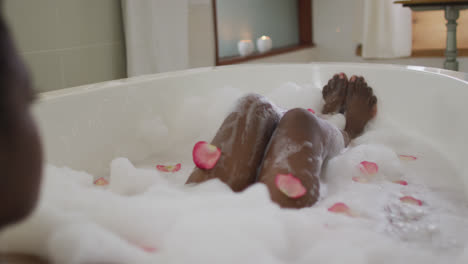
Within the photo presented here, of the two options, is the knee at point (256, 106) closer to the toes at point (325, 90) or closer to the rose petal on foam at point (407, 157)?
the rose petal on foam at point (407, 157)

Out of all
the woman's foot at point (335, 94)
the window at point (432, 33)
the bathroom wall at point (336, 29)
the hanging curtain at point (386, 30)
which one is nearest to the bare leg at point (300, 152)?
the woman's foot at point (335, 94)

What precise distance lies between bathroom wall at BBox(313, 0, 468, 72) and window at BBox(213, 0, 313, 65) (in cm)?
9

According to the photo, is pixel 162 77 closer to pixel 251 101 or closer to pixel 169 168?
pixel 169 168

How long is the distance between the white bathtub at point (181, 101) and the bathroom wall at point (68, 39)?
17.4 inches

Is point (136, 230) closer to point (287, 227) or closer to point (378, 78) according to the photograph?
point (287, 227)

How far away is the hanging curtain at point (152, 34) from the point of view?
2223 millimetres

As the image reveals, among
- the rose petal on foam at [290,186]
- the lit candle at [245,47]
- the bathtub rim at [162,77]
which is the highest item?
the lit candle at [245,47]

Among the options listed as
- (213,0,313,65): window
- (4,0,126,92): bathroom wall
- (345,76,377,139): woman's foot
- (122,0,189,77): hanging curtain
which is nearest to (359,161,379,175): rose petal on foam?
(345,76,377,139): woman's foot

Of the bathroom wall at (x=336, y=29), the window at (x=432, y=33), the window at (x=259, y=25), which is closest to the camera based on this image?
the window at (x=259, y=25)

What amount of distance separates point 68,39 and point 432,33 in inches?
128

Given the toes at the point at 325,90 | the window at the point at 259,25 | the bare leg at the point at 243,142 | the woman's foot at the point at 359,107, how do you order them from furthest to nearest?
the window at the point at 259,25 < the toes at the point at 325,90 < the woman's foot at the point at 359,107 < the bare leg at the point at 243,142

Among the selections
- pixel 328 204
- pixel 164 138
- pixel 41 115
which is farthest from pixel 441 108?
pixel 41 115

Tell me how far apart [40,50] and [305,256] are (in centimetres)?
163

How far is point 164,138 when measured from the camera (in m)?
1.59
